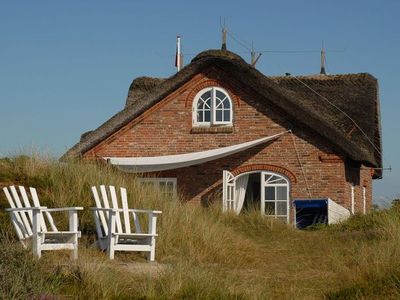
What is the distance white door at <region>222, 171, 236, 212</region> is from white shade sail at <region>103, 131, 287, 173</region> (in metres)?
0.71

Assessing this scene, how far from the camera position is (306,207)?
65.8 feet

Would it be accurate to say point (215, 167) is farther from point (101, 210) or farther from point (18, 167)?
point (101, 210)

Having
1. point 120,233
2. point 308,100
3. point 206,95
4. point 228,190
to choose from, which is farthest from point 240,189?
point 120,233

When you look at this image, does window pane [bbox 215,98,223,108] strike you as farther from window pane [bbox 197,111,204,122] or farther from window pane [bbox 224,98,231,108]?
window pane [bbox 197,111,204,122]

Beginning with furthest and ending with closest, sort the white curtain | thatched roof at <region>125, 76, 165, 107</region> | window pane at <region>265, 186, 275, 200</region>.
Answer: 1. thatched roof at <region>125, 76, 165, 107</region>
2. the white curtain
3. window pane at <region>265, 186, 275, 200</region>

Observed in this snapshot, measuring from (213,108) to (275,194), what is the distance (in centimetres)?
306

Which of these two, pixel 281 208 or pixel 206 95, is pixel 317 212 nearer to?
pixel 281 208

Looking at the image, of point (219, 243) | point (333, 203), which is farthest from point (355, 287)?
point (333, 203)

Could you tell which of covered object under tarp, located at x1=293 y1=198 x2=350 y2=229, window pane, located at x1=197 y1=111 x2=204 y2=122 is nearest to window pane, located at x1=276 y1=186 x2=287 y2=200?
covered object under tarp, located at x1=293 y1=198 x2=350 y2=229

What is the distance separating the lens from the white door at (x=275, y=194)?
66.3 feet

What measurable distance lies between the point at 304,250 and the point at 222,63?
9207mm

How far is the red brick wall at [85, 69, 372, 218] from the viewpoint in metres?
20.0

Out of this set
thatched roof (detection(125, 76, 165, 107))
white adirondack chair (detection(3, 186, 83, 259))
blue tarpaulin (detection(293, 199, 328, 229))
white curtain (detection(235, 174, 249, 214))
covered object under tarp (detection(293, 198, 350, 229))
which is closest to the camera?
white adirondack chair (detection(3, 186, 83, 259))

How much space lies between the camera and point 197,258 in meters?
10.5
